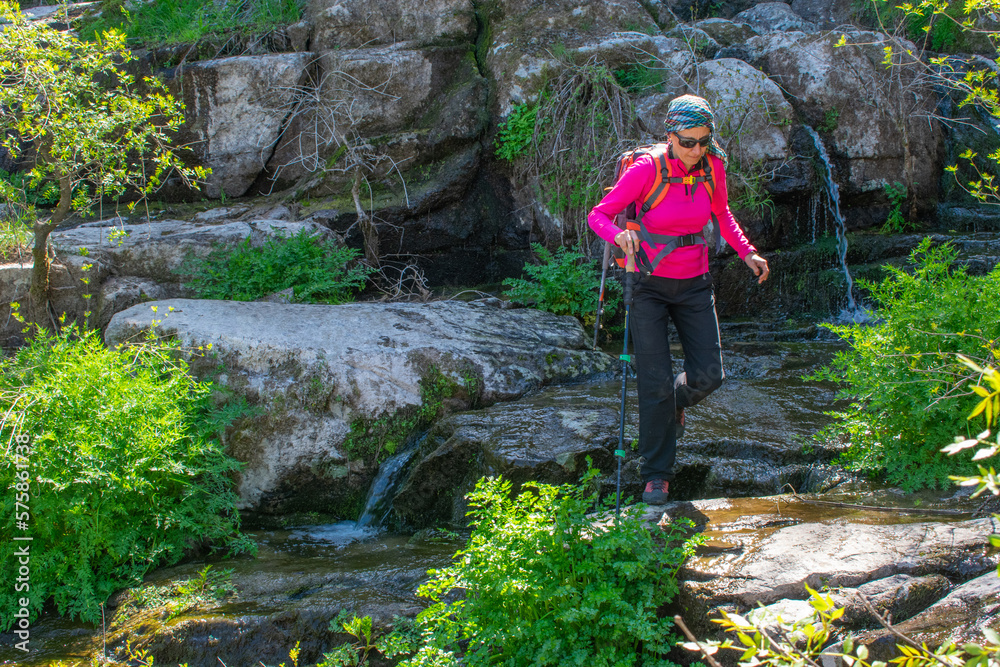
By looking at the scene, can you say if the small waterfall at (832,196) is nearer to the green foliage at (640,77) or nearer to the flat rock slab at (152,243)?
the green foliage at (640,77)

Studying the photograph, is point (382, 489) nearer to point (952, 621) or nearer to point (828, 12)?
point (952, 621)

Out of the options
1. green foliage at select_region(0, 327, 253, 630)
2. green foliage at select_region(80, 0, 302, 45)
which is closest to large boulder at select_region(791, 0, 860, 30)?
green foliage at select_region(80, 0, 302, 45)

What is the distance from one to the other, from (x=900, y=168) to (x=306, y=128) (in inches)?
318

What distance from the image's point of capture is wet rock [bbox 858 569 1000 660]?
8.49ft

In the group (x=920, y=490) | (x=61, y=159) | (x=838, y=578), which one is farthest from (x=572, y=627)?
(x=61, y=159)

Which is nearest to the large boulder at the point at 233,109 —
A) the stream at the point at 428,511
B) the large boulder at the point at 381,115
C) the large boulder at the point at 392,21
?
the large boulder at the point at 381,115

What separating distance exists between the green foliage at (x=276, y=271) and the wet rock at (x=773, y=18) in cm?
818

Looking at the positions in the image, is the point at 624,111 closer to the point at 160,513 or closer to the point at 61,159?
the point at 61,159

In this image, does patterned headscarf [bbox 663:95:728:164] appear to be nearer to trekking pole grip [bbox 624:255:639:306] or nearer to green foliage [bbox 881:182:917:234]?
trekking pole grip [bbox 624:255:639:306]

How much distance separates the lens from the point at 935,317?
423 cm

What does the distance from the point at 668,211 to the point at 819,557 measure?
1.87 meters

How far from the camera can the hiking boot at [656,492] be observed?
4051 mm

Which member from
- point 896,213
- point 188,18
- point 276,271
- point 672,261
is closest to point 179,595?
point 672,261

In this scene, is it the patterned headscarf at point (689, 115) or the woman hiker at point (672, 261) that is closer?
the patterned headscarf at point (689, 115)
